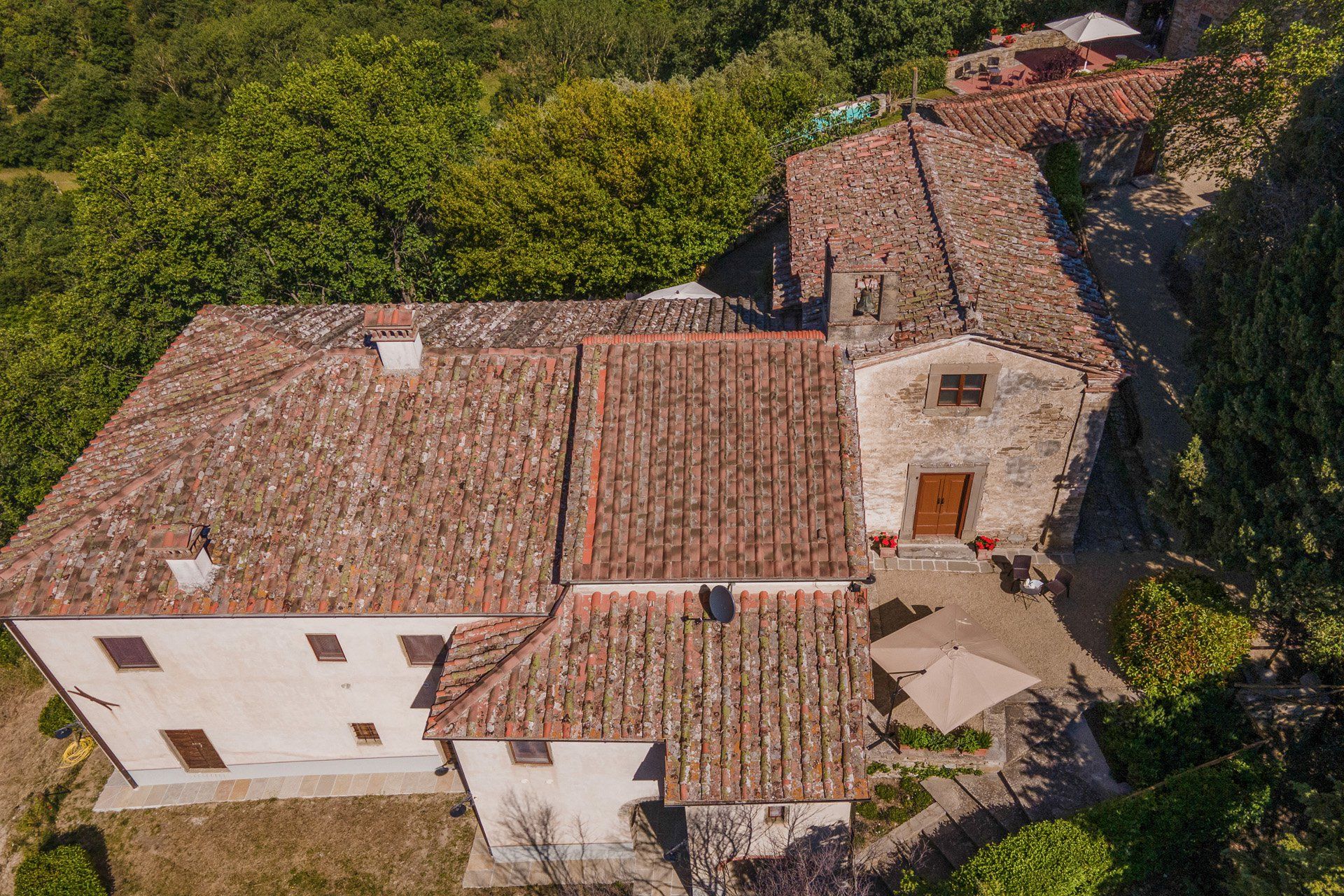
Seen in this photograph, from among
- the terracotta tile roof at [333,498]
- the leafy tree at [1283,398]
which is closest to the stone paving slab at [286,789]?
the terracotta tile roof at [333,498]

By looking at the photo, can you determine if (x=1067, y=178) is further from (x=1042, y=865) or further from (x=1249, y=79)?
(x=1042, y=865)

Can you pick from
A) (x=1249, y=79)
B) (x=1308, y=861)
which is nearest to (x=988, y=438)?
(x=1308, y=861)

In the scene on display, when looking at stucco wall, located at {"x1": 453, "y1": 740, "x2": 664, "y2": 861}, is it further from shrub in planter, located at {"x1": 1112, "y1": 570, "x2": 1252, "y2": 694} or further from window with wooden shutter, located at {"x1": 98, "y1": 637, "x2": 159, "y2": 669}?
shrub in planter, located at {"x1": 1112, "y1": 570, "x2": 1252, "y2": 694}

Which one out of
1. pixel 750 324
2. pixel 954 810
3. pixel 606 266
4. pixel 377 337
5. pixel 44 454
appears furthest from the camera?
pixel 606 266

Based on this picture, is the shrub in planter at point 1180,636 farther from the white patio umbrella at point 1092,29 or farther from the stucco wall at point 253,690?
the white patio umbrella at point 1092,29

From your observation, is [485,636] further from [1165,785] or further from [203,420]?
[1165,785]

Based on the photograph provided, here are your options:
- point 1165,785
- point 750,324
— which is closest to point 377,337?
point 750,324

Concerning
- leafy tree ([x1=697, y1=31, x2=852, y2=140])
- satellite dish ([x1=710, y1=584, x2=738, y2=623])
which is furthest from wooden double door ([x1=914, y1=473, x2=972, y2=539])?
leafy tree ([x1=697, y1=31, x2=852, y2=140])
